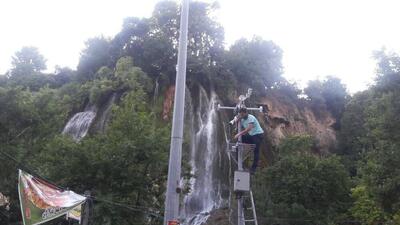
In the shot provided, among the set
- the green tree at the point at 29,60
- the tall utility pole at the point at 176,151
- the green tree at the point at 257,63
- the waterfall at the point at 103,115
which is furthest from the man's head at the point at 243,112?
the green tree at the point at 29,60

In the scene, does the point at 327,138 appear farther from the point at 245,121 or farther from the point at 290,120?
the point at 245,121

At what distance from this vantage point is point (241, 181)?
33.2 ft

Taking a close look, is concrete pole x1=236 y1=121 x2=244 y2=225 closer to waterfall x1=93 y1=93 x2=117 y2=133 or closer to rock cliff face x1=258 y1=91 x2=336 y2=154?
waterfall x1=93 y1=93 x2=117 y2=133

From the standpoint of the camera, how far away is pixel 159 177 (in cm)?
2231

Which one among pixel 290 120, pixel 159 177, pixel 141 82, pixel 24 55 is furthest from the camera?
pixel 24 55

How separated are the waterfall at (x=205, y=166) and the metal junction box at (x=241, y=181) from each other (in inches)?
799

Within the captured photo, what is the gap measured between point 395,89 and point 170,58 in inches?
1186

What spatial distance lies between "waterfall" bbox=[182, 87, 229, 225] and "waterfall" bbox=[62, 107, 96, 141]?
8.73 meters

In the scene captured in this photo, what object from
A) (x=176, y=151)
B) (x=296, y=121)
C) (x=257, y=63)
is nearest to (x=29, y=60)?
(x=257, y=63)

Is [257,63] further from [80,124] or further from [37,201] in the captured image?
[37,201]

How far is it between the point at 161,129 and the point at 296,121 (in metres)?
31.8

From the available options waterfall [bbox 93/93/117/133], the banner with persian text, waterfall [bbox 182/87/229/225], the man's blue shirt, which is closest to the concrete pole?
the man's blue shirt

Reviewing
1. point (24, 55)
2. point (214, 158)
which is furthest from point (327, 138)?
point (24, 55)

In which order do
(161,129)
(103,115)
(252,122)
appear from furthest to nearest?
(103,115), (161,129), (252,122)
